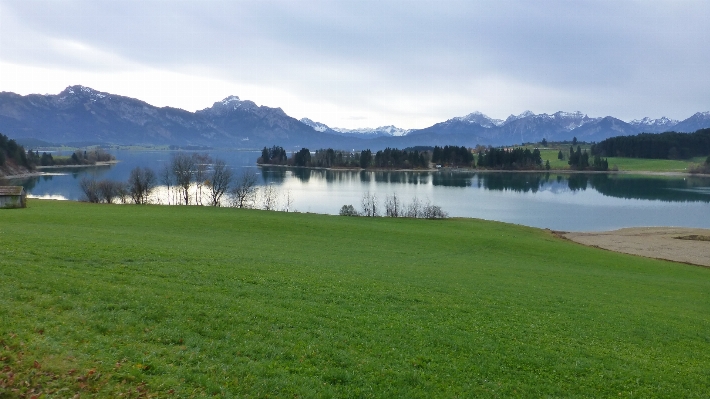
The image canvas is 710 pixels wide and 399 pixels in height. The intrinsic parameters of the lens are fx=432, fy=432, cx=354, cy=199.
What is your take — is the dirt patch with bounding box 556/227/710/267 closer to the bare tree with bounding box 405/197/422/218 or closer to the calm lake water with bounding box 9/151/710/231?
the calm lake water with bounding box 9/151/710/231

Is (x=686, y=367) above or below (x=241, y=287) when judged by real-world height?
below

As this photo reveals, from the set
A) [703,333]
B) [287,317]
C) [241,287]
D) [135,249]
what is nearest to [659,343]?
[703,333]

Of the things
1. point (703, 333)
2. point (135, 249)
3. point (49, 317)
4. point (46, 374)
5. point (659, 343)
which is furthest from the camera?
point (135, 249)

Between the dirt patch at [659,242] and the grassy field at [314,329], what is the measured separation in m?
23.5

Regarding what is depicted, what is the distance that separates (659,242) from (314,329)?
5598cm

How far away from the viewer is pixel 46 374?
27.5 feet

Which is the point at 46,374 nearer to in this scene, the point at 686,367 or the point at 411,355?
the point at 411,355

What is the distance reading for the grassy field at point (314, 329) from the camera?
926 centimetres

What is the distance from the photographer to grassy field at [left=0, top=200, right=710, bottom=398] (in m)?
9.26

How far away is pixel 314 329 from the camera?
12.3 metres

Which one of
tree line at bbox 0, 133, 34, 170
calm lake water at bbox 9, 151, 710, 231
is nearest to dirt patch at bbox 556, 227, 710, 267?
calm lake water at bbox 9, 151, 710, 231

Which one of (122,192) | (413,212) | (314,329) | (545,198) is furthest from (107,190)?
(545,198)

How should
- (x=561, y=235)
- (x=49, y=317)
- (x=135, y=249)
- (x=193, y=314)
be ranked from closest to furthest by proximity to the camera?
(x=49, y=317) < (x=193, y=314) < (x=135, y=249) < (x=561, y=235)

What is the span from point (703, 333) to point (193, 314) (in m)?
19.1
